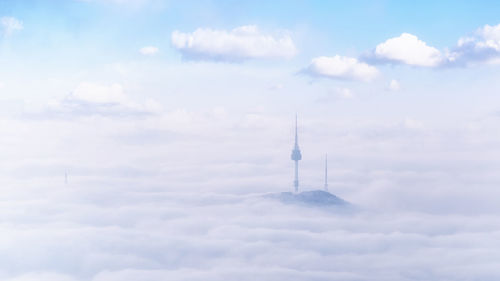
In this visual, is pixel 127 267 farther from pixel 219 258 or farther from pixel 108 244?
pixel 219 258

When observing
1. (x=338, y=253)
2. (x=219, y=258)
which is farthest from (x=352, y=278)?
(x=219, y=258)

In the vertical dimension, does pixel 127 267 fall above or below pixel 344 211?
below

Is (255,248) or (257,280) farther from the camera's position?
(255,248)

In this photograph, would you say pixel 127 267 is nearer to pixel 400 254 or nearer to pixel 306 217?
pixel 306 217

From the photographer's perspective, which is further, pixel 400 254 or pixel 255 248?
pixel 255 248

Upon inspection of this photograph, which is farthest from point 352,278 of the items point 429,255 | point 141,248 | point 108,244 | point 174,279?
point 108,244

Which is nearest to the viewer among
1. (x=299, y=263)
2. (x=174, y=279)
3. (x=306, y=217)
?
(x=174, y=279)

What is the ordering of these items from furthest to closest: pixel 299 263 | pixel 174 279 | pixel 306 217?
pixel 306 217 → pixel 299 263 → pixel 174 279

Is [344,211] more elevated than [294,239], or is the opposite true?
[344,211]
